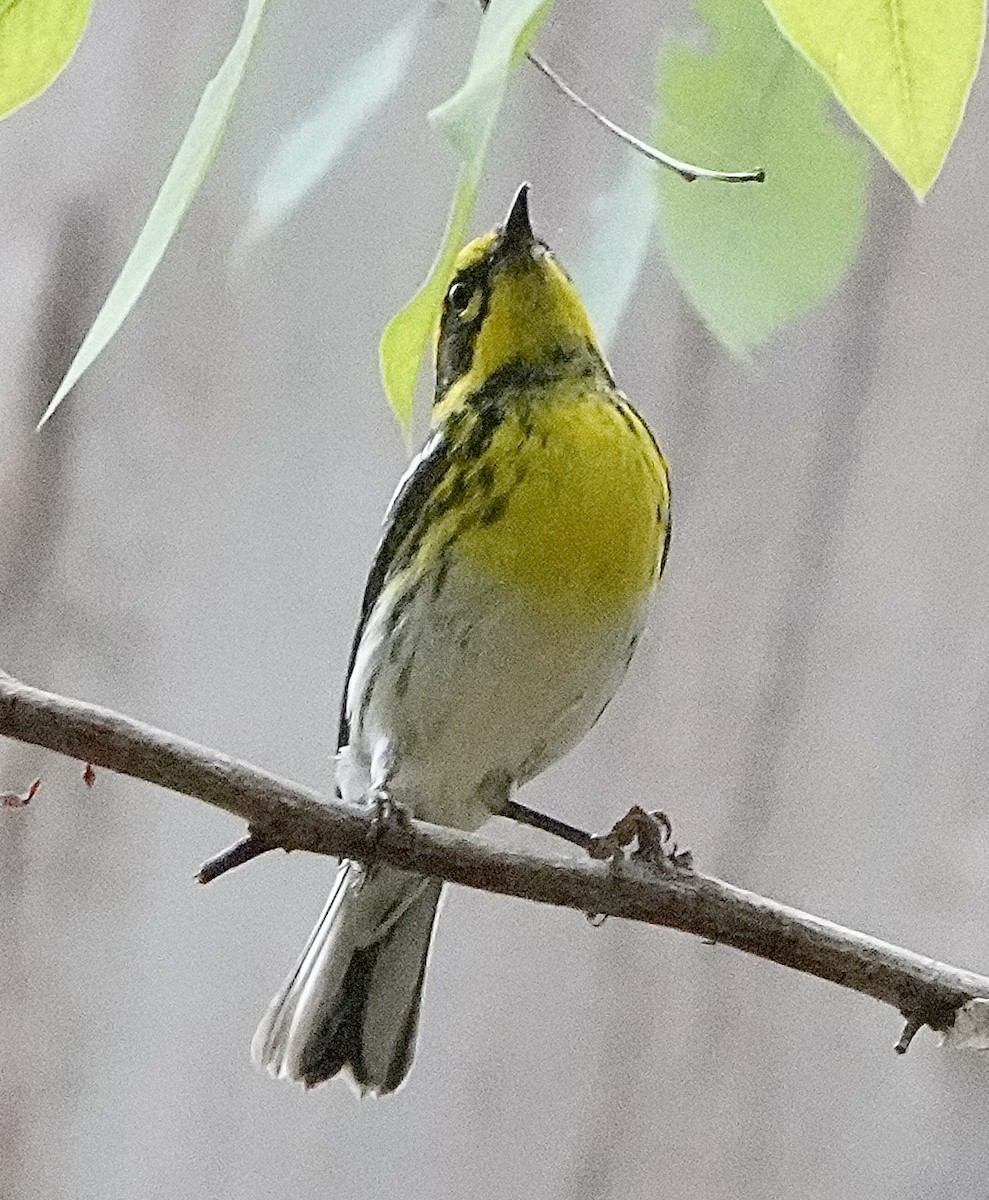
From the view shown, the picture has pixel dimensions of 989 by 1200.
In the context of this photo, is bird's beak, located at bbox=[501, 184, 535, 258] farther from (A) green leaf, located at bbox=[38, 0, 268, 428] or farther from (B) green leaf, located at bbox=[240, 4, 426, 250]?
(A) green leaf, located at bbox=[38, 0, 268, 428]

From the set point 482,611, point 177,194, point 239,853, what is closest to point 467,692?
point 482,611

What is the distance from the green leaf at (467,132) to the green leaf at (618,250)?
0.14m

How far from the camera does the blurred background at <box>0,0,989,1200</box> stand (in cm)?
117

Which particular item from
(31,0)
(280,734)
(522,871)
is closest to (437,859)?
(522,871)

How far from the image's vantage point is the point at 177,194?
31cm

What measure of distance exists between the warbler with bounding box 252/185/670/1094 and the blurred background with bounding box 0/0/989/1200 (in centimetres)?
39

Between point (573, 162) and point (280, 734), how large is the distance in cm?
55

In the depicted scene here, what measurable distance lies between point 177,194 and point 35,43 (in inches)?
2.1

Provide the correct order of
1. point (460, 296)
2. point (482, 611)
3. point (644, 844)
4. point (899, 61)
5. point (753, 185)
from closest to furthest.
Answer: point (899, 61), point (753, 185), point (644, 844), point (482, 611), point (460, 296)

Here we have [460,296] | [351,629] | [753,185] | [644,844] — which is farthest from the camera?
[351,629]

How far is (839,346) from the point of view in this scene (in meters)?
1.22

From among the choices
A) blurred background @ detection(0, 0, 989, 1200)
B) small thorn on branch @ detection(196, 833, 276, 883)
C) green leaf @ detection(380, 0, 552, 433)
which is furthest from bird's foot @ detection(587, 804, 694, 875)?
blurred background @ detection(0, 0, 989, 1200)

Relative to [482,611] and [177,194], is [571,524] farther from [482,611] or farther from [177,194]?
[177,194]

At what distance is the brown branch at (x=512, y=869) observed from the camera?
17.7 inches
